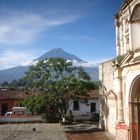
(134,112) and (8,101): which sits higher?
(8,101)

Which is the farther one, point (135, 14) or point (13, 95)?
point (13, 95)

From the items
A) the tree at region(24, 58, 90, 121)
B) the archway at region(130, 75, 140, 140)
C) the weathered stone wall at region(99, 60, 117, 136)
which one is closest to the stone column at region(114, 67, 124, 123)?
the archway at region(130, 75, 140, 140)

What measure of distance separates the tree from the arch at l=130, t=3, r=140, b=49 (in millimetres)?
11386

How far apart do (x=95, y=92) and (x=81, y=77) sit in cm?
999

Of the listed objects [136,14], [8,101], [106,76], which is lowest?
[8,101]

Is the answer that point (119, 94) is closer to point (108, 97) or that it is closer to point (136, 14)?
point (136, 14)

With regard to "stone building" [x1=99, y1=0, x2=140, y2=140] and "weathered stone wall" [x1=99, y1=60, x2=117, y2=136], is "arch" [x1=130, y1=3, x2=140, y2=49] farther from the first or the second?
"weathered stone wall" [x1=99, y1=60, x2=117, y2=136]

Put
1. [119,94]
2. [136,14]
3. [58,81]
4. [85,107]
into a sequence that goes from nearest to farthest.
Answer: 1. [136,14]
2. [119,94]
3. [58,81]
4. [85,107]

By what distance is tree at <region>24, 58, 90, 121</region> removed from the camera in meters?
24.2

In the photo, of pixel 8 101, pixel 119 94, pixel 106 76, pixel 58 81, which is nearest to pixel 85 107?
pixel 58 81

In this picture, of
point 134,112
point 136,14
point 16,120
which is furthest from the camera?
point 16,120

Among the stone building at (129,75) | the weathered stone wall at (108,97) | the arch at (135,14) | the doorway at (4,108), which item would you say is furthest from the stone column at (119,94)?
the doorway at (4,108)

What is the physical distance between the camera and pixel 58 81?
81.4 feet

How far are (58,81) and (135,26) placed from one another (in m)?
12.9
